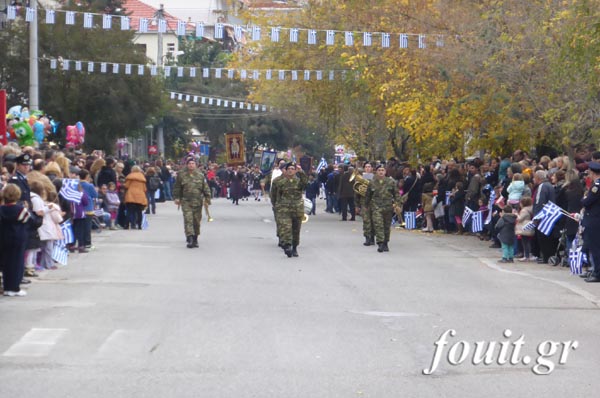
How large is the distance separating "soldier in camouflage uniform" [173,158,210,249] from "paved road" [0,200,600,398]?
1.18 m

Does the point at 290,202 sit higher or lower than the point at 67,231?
higher

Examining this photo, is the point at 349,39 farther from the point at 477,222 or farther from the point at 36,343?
the point at 36,343

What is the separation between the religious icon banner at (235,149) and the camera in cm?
6650

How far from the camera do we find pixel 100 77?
47.7 meters

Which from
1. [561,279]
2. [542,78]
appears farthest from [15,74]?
[561,279]

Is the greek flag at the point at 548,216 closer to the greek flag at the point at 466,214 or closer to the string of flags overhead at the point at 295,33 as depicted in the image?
the greek flag at the point at 466,214

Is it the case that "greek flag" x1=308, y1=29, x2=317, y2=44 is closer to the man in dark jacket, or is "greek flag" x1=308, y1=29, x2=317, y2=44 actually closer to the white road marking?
the man in dark jacket

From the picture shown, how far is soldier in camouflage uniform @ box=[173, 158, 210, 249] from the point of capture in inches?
885

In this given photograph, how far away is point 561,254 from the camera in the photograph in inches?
784

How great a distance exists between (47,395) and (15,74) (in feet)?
125

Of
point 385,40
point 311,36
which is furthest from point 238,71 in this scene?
point 385,40

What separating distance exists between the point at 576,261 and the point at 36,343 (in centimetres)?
1000

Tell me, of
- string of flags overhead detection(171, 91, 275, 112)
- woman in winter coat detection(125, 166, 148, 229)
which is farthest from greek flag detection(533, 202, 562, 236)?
string of flags overhead detection(171, 91, 275, 112)

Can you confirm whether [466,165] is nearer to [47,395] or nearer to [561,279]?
[561,279]
